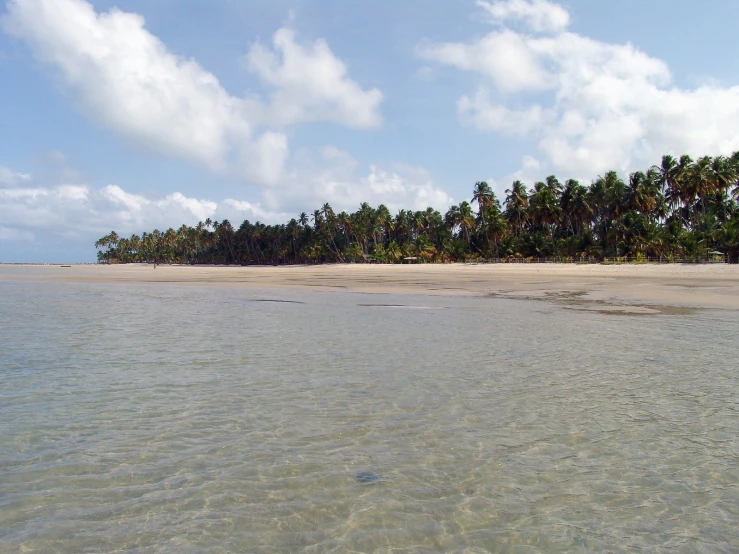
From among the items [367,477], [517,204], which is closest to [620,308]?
[367,477]

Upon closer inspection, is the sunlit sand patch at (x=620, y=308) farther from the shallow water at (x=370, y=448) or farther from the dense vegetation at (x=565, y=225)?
the dense vegetation at (x=565, y=225)

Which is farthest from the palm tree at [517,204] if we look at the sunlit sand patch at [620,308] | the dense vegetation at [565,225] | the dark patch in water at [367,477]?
the dark patch in water at [367,477]

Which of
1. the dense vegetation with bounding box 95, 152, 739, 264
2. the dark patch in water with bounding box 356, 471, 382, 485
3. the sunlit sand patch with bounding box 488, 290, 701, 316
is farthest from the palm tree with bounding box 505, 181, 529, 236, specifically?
the dark patch in water with bounding box 356, 471, 382, 485

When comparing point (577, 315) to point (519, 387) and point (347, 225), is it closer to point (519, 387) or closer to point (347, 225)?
point (519, 387)

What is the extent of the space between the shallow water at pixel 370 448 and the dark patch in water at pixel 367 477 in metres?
0.06

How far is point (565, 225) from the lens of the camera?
103m

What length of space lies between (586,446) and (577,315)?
15.5 meters

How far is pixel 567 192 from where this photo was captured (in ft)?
301

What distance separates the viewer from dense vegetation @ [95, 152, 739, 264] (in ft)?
243

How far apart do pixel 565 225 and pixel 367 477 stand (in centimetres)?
10580

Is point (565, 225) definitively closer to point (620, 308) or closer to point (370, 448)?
point (620, 308)

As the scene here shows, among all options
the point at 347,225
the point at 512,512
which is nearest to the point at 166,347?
the point at 512,512

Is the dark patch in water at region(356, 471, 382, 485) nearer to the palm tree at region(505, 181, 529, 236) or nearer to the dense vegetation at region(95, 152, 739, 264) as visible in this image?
the dense vegetation at region(95, 152, 739, 264)

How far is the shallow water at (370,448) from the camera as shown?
4516 millimetres
